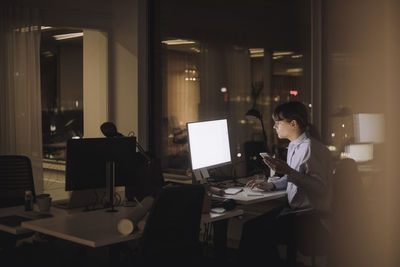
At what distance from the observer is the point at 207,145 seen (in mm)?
4355

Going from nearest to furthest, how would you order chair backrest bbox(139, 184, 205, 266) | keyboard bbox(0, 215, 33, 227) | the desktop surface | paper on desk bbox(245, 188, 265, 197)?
chair backrest bbox(139, 184, 205, 266)
keyboard bbox(0, 215, 33, 227)
the desktop surface
paper on desk bbox(245, 188, 265, 197)

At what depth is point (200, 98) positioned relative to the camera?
6000 mm

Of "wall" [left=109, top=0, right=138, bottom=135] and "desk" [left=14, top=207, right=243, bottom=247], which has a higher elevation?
"wall" [left=109, top=0, right=138, bottom=135]

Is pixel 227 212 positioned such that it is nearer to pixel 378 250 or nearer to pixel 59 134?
pixel 378 250

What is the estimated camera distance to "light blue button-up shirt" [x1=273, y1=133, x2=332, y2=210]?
383cm

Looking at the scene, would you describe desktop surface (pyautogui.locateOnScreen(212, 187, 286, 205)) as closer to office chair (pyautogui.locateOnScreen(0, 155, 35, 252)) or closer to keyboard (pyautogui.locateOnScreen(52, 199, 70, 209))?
keyboard (pyautogui.locateOnScreen(52, 199, 70, 209))

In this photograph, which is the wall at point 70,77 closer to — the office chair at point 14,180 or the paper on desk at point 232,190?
the office chair at point 14,180

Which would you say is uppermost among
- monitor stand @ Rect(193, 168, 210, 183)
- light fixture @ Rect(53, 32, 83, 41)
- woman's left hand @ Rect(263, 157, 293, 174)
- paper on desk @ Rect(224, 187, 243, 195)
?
light fixture @ Rect(53, 32, 83, 41)

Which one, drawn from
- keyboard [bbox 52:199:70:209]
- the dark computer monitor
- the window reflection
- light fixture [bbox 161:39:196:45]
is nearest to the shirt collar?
the window reflection

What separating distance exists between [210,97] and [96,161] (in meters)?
2.40

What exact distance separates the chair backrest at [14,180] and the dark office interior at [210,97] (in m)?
0.03

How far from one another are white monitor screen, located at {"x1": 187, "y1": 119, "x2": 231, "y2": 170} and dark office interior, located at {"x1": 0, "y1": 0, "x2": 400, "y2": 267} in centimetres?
15

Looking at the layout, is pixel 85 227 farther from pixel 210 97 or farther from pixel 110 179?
pixel 210 97

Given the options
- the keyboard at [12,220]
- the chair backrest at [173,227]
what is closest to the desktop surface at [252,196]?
the chair backrest at [173,227]
